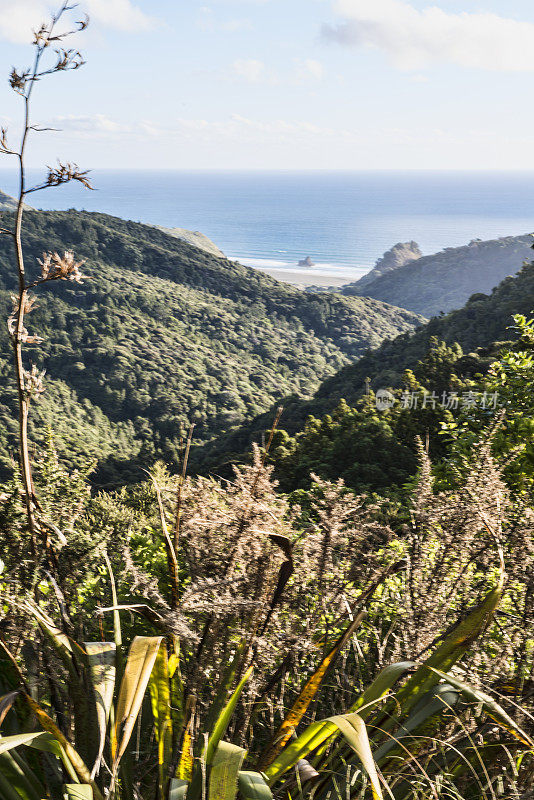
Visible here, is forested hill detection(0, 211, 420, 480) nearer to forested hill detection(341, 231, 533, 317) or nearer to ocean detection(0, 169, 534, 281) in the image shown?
forested hill detection(341, 231, 533, 317)

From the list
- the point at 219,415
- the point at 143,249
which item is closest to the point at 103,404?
the point at 219,415

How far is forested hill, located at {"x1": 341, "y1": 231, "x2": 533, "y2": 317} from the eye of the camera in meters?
81.3

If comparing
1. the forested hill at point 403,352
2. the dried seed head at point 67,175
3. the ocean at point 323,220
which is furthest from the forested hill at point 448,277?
the dried seed head at point 67,175

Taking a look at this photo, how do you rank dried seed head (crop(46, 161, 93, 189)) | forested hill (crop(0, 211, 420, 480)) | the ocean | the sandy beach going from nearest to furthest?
dried seed head (crop(46, 161, 93, 189)) < forested hill (crop(0, 211, 420, 480)) < the sandy beach < the ocean

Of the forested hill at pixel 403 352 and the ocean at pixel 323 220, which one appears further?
the ocean at pixel 323 220

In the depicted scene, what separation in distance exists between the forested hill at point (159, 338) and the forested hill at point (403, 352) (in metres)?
8.42

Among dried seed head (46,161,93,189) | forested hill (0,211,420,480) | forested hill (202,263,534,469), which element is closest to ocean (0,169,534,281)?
forested hill (0,211,420,480)

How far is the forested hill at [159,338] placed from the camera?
37.1m

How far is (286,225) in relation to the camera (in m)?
133

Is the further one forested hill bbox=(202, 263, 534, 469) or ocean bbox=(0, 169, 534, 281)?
ocean bbox=(0, 169, 534, 281)

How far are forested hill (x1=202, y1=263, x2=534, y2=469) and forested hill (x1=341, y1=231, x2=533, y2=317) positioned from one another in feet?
175

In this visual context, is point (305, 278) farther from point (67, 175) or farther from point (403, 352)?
point (67, 175)

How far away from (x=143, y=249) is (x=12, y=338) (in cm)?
6210

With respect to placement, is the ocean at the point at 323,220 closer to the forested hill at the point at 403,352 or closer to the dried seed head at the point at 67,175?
the forested hill at the point at 403,352
